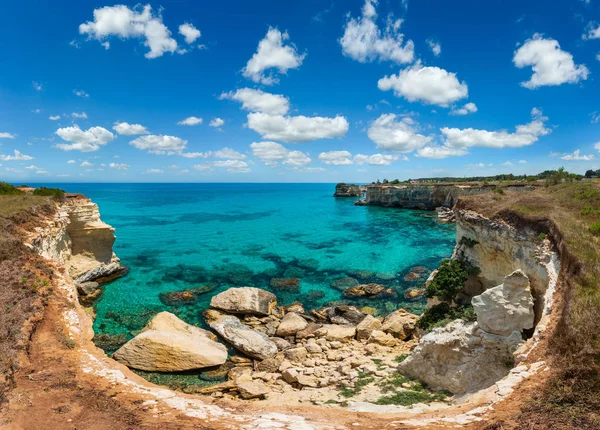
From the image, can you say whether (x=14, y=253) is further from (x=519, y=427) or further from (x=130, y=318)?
(x=519, y=427)

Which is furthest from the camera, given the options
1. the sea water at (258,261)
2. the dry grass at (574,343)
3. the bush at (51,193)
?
the bush at (51,193)

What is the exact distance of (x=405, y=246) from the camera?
4166 cm

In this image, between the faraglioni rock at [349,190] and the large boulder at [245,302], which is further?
the faraglioni rock at [349,190]

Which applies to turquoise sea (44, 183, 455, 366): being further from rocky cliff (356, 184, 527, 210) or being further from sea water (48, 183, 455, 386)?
rocky cliff (356, 184, 527, 210)

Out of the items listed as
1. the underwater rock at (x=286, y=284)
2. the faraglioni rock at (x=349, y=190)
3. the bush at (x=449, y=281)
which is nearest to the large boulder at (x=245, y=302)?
the underwater rock at (x=286, y=284)

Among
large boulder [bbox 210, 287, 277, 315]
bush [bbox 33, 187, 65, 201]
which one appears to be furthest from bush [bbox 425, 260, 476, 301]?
bush [bbox 33, 187, 65, 201]

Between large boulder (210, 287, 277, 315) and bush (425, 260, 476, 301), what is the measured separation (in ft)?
36.5

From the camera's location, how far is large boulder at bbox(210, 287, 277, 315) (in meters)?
21.7

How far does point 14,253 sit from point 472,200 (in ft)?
90.7

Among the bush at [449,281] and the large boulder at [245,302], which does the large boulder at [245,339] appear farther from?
the bush at [449,281]

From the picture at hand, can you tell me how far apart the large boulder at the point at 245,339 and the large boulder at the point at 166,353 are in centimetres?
122

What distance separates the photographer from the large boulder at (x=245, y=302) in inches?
855

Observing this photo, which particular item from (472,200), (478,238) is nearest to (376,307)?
(478,238)

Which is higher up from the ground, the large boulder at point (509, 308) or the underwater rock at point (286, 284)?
the large boulder at point (509, 308)
